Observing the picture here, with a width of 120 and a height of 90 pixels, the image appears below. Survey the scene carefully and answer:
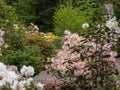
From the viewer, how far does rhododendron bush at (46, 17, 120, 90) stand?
5.79 metres

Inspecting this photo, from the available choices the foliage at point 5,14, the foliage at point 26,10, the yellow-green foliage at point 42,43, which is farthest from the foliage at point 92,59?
the foliage at point 26,10

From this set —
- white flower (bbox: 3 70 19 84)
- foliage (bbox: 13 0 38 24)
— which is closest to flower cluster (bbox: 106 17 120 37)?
white flower (bbox: 3 70 19 84)

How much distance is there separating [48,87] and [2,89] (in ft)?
10.8

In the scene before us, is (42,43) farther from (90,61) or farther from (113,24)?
(113,24)

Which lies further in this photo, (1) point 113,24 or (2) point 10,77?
(1) point 113,24

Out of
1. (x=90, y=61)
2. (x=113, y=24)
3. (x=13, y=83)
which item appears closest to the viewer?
(x=13, y=83)

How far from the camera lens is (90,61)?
6.00m

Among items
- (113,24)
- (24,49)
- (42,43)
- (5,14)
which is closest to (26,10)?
(5,14)

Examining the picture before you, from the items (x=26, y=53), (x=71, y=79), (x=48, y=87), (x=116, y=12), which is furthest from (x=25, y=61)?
(x=116, y=12)

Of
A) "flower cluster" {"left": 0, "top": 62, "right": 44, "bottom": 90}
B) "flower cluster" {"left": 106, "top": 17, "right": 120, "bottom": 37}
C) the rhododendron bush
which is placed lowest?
the rhododendron bush

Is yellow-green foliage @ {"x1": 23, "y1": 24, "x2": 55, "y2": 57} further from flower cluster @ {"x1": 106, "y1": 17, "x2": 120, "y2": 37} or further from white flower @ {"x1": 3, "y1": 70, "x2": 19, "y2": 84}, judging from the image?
white flower @ {"x1": 3, "y1": 70, "x2": 19, "y2": 84}

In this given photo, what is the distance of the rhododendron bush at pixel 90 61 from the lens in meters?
5.79

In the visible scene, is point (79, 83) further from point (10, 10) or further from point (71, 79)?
point (10, 10)

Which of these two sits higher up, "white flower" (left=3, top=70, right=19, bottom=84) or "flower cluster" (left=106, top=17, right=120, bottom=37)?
"white flower" (left=3, top=70, right=19, bottom=84)
